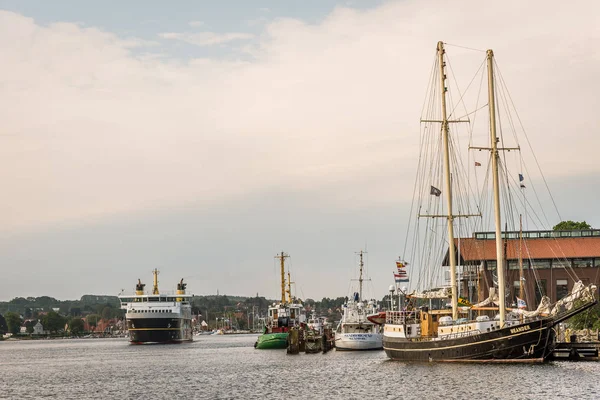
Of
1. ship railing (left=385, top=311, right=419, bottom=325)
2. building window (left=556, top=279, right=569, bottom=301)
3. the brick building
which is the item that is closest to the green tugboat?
the brick building

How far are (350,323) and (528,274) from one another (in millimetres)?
34856

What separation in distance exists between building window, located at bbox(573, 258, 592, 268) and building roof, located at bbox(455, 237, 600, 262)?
661 mm

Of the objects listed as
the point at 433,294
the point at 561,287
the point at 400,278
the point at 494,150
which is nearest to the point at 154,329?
the point at 561,287

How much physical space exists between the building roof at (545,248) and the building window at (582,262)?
66 centimetres

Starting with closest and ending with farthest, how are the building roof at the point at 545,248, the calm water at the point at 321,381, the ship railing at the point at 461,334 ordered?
the calm water at the point at 321,381, the ship railing at the point at 461,334, the building roof at the point at 545,248

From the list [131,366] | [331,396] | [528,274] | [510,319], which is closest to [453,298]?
[510,319]

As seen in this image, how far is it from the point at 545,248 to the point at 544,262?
2.63 m

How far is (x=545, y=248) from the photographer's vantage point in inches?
5645

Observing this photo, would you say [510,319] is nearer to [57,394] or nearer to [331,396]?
[331,396]

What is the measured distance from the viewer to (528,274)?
139375 millimetres

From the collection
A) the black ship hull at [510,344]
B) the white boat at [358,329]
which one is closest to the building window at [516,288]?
the white boat at [358,329]

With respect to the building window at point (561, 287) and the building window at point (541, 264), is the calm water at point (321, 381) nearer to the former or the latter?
the building window at point (561, 287)

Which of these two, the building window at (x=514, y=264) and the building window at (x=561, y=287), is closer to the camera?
the building window at (x=561, y=287)

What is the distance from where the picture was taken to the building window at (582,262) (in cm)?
14138
